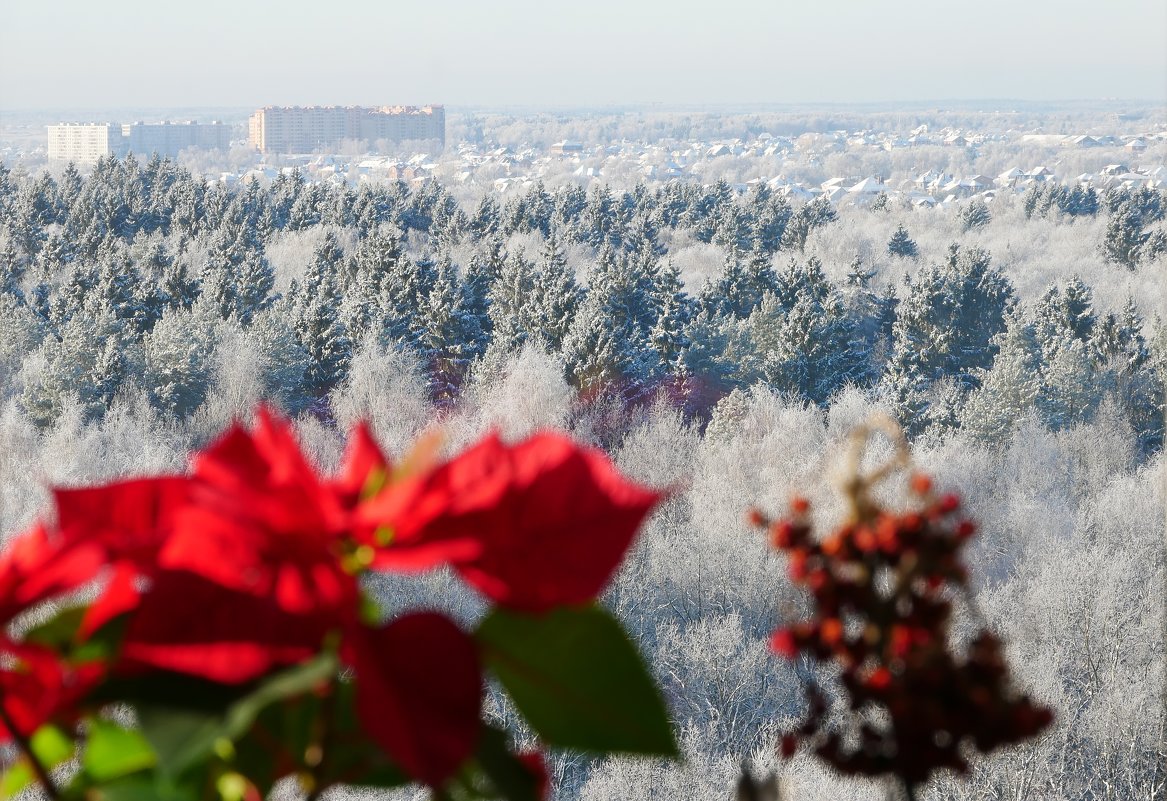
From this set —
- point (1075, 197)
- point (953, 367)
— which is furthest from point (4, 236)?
point (1075, 197)

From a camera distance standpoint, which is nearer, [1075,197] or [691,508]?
[691,508]

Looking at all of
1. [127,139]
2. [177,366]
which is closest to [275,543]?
[177,366]

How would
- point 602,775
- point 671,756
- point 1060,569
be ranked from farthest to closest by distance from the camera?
point 1060,569
point 602,775
point 671,756

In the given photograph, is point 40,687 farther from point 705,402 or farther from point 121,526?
point 705,402

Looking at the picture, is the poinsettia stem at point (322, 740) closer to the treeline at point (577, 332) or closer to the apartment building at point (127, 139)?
the treeline at point (577, 332)

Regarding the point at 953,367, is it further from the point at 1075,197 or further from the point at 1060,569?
Result: the point at 1075,197

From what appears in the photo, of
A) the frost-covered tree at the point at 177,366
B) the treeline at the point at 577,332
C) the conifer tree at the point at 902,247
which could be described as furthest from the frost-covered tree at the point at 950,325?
the frost-covered tree at the point at 177,366

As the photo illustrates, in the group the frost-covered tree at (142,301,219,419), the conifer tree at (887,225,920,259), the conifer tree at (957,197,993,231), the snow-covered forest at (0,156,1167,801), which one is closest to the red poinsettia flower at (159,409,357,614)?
the snow-covered forest at (0,156,1167,801)
